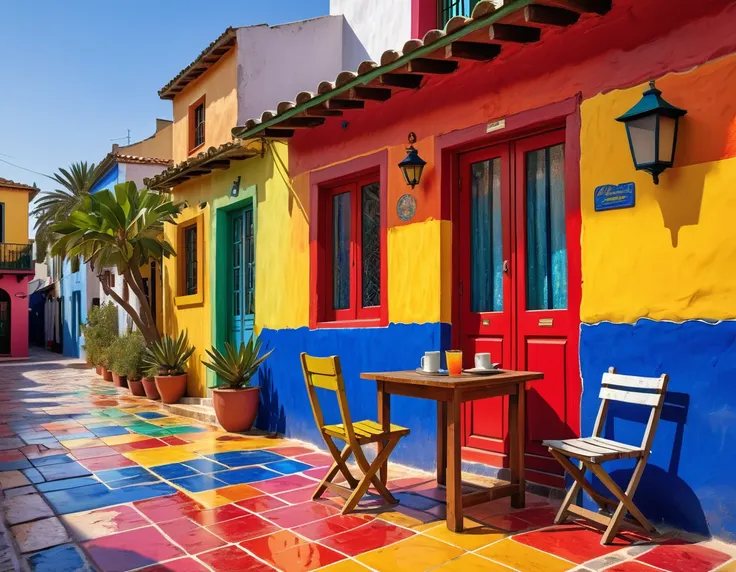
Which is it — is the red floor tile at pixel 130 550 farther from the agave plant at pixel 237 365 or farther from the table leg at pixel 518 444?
the agave plant at pixel 237 365

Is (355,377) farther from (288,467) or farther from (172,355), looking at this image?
(172,355)

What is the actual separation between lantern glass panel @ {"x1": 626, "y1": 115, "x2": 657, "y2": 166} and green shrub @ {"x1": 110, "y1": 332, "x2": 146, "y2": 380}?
9.60 meters

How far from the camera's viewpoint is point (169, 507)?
466 centimetres

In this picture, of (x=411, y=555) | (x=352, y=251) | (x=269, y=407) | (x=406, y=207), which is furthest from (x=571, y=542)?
(x=269, y=407)

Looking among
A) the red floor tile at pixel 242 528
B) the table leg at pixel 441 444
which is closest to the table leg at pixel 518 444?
the table leg at pixel 441 444

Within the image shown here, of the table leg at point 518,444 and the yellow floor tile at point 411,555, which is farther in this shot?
the table leg at point 518,444

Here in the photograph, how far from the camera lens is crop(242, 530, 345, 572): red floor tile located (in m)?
3.55

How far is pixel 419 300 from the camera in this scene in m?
5.69

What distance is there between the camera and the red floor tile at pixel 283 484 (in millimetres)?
5129

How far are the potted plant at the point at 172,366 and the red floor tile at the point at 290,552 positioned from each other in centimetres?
628

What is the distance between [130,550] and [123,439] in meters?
3.82

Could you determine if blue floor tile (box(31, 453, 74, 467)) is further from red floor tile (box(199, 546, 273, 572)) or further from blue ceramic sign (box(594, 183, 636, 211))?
blue ceramic sign (box(594, 183, 636, 211))

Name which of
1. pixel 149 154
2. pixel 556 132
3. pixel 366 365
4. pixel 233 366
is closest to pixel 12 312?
pixel 149 154

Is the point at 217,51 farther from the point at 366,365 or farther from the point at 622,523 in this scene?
the point at 622,523
